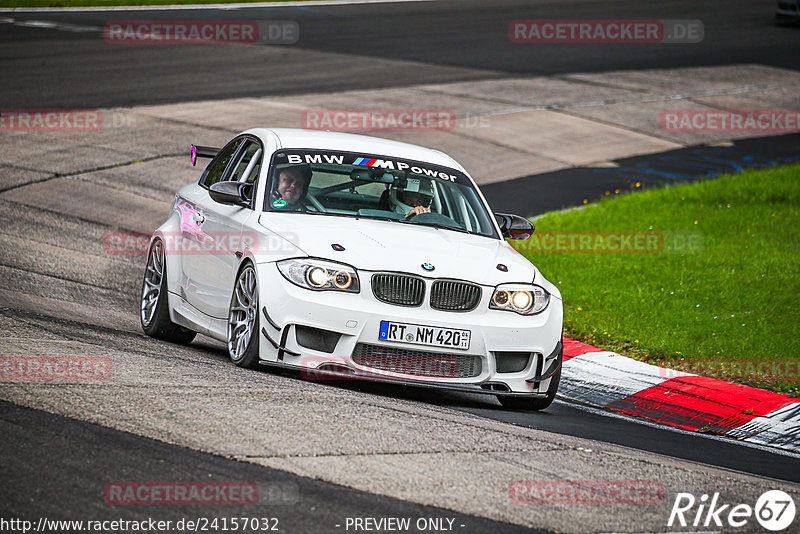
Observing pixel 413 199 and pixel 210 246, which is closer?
pixel 210 246

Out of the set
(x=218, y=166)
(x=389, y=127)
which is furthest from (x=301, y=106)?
(x=218, y=166)

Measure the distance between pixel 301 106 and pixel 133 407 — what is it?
15.4 metres

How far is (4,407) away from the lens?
19.4 ft

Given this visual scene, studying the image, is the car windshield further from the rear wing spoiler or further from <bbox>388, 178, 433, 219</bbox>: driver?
the rear wing spoiler

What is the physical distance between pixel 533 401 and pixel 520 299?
77 cm

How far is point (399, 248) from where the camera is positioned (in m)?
7.66

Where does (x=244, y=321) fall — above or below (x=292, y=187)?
below

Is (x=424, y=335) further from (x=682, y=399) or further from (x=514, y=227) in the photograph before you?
(x=682, y=399)

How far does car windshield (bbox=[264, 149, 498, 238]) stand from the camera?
8.43 m

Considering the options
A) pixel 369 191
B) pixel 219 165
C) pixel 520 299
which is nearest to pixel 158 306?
pixel 219 165

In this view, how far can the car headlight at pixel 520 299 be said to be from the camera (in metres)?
7.63

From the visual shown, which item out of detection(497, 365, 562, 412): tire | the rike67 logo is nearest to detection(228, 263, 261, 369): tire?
detection(497, 365, 562, 412): tire

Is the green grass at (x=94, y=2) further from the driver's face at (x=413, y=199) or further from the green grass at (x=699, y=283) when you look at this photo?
the driver's face at (x=413, y=199)

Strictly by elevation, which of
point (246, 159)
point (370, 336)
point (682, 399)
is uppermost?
point (246, 159)
